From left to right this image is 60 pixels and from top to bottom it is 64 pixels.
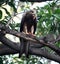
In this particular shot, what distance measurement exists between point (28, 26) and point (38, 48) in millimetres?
1190

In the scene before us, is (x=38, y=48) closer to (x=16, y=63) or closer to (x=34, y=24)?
(x=34, y=24)

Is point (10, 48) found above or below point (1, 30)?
below

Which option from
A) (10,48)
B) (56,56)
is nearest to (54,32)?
(56,56)

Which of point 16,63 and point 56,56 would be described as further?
point 16,63

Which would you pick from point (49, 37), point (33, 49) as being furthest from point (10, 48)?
point (49, 37)

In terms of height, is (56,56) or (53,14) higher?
(53,14)

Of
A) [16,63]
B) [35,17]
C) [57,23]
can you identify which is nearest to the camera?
[57,23]

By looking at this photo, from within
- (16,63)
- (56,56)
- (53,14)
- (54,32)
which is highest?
(53,14)

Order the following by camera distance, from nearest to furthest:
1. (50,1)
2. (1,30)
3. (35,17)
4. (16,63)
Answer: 1. (1,30)
2. (50,1)
3. (35,17)
4. (16,63)

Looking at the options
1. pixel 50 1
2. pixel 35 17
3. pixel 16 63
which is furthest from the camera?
pixel 16 63

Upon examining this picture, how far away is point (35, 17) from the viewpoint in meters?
5.24

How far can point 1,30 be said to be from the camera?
3.87m

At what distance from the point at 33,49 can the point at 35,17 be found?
1166 millimetres

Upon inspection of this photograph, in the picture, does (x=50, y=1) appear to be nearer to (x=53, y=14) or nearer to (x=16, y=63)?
(x=53, y=14)
